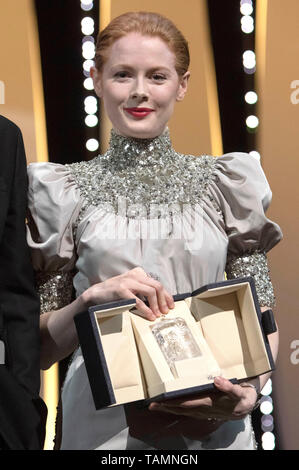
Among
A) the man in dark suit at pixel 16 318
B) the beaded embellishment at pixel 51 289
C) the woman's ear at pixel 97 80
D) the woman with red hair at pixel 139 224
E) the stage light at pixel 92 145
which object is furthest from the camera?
the stage light at pixel 92 145

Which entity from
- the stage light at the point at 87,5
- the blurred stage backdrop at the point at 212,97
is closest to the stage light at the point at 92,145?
the blurred stage backdrop at the point at 212,97

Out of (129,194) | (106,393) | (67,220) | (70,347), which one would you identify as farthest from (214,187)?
(106,393)

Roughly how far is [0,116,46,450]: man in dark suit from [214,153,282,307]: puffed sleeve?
0.40m

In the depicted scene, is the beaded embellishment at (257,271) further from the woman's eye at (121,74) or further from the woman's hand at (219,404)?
the woman's eye at (121,74)

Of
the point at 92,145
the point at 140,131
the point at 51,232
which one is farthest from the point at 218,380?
the point at 92,145

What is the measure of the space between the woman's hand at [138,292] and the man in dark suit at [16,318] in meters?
0.12

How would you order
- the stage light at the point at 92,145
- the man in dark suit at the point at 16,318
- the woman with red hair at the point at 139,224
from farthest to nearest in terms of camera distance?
the stage light at the point at 92,145 → the woman with red hair at the point at 139,224 → the man in dark suit at the point at 16,318

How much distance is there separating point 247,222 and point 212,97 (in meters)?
0.64

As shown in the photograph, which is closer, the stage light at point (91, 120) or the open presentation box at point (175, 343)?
the open presentation box at point (175, 343)

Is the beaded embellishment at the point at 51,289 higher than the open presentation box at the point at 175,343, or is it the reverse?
the beaded embellishment at the point at 51,289

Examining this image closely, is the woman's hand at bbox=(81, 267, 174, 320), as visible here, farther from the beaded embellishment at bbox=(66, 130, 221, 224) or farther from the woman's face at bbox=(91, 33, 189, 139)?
the woman's face at bbox=(91, 33, 189, 139)

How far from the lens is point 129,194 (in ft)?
5.74

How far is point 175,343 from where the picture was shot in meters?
1.50

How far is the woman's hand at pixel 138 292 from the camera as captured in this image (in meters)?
1.50
